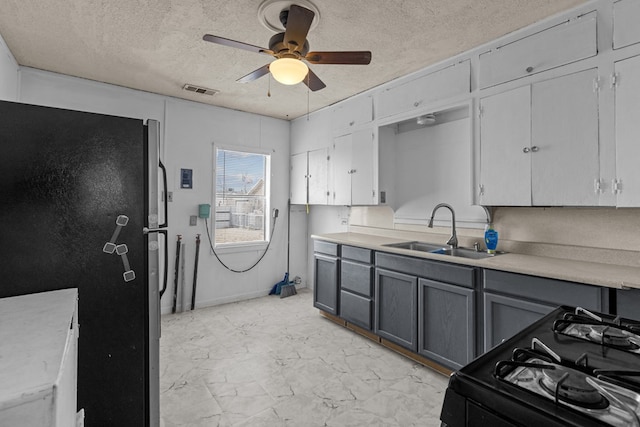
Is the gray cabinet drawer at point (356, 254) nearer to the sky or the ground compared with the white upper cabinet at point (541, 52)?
nearer to the ground

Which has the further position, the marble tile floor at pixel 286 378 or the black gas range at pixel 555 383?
the marble tile floor at pixel 286 378

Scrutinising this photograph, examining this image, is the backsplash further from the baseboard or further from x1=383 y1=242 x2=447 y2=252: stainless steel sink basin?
the baseboard

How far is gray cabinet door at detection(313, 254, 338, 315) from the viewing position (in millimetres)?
3609

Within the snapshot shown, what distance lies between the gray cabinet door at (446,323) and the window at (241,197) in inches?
112

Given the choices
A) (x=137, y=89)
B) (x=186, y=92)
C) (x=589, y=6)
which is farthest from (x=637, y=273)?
(x=137, y=89)

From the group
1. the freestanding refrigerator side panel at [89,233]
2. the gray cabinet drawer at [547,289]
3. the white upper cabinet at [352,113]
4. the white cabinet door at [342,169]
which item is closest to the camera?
the freestanding refrigerator side panel at [89,233]

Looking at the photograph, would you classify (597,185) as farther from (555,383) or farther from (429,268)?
(555,383)

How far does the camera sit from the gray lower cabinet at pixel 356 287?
126 inches

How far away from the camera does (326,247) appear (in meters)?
3.76

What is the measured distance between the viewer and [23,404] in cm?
75

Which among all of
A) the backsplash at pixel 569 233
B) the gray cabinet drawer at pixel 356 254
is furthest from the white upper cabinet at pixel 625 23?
the gray cabinet drawer at pixel 356 254

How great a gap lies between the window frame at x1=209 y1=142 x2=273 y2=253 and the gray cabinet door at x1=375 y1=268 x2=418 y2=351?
7.46 feet

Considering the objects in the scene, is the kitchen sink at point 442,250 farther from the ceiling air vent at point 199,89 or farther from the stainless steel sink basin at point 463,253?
the ceiling air vent at point 199,89

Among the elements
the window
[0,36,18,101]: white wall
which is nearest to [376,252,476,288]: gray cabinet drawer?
the window
